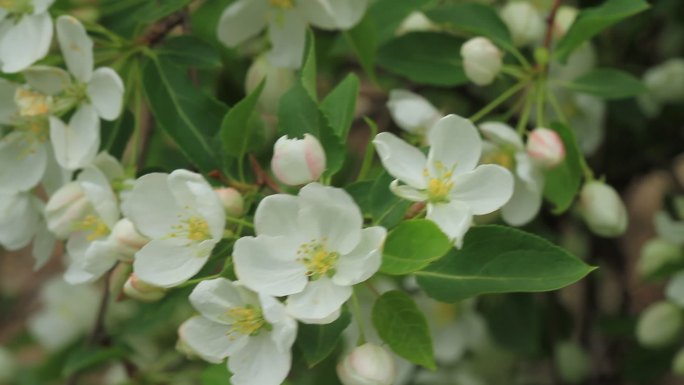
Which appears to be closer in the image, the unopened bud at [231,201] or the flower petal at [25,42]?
the unopened bud at [231,201]

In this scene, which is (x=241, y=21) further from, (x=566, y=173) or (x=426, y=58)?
(x=566, y=173)

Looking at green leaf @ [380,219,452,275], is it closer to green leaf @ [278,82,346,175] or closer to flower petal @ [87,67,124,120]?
green leaf @ [278,82,346,175]

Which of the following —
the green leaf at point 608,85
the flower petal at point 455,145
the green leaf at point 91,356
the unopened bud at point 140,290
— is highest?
the flower petal at point 455,145

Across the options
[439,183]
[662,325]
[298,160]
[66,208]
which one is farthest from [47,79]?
[662,325]

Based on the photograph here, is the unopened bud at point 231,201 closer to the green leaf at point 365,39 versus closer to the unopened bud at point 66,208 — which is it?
the unopened bud at point 66,208

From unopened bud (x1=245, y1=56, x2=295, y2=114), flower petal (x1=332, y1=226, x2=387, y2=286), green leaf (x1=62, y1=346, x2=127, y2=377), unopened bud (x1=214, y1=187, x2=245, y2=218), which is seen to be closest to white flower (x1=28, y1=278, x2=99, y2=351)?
green leaf (x1=62, y1=346, x2=127, y2=377)

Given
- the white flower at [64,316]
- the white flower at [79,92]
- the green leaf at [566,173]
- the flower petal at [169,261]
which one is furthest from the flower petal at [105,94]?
the white flower at [64,316]

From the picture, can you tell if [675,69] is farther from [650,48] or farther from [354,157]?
[354,157]
